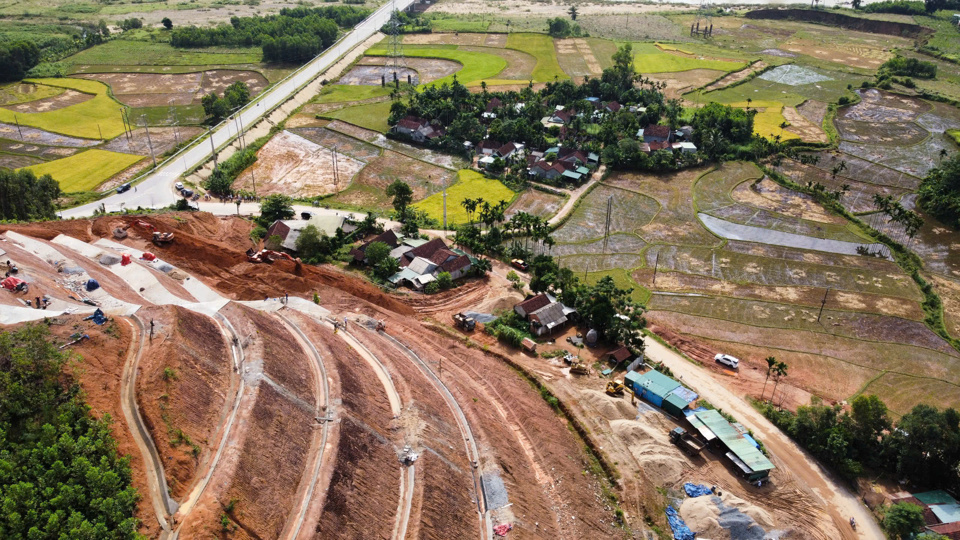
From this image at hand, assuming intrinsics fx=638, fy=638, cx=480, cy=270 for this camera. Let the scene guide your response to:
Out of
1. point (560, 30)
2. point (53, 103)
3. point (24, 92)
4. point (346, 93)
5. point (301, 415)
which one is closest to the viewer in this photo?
point (301, 415)

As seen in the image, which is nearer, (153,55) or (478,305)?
(478,305)

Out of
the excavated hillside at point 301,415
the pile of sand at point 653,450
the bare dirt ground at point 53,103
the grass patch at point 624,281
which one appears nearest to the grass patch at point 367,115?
the bare dirt ground at point 53,103

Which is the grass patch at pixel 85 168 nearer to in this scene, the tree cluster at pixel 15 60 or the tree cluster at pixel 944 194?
the tree cluster at pixel 15 60

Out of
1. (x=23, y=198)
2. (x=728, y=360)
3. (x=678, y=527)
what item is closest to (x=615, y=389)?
(x=728, y=360)

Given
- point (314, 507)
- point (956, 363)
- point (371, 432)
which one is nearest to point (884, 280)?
point (956, 363)

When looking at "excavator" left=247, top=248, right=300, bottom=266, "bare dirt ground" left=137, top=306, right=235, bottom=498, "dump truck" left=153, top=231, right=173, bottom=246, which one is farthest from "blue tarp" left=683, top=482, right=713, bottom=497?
"dump truck" left=153, top=231, right=173, bottom=246

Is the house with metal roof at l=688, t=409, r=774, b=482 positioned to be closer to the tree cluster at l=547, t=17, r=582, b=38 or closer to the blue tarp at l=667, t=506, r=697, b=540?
the blue tarp at l=667, t=506, r=697, b=540

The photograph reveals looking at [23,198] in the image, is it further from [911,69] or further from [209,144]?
[911,69]

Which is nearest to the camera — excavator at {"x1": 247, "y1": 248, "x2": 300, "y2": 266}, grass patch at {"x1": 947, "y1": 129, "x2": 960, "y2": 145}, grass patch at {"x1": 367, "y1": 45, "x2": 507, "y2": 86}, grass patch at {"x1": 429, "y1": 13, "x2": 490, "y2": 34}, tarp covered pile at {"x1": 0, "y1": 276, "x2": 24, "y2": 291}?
tarp covered pile at {"x1": 0, "y1": 276, "x2": 24, "y2": 291}
